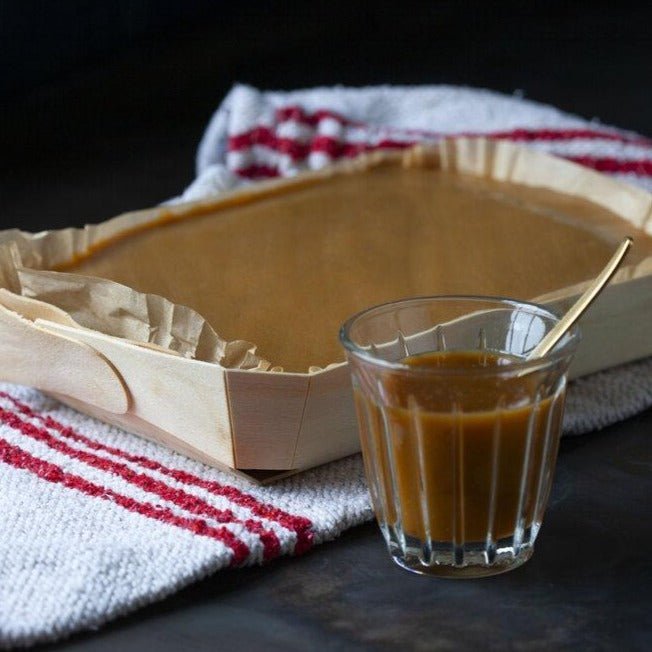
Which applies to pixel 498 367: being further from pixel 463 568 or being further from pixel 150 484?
pixel 150 484

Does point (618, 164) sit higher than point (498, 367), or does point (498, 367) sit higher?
point (498, 367)

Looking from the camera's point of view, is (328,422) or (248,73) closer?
(328,422)

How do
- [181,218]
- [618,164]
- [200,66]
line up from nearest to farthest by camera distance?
[181,218], [618,164], [200,66]

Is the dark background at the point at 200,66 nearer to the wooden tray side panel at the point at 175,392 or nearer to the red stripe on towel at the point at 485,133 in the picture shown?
the red stripe on towel at the point at 485,133

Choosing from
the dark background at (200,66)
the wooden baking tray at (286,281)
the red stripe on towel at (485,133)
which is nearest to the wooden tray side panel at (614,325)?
the wooden baking tray at (286,281)

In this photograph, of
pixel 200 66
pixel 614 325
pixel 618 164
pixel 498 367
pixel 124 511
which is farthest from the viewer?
pixel 200 66

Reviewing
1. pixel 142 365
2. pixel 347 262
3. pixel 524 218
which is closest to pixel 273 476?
pixel 142 365

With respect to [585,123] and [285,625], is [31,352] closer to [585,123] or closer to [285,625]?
[285,625]

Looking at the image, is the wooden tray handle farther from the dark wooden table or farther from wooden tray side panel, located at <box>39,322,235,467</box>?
the dark wooden table

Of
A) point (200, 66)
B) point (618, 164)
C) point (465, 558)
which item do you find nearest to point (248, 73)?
point (200, 66)

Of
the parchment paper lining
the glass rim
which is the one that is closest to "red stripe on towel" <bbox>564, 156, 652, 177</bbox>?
the parchment paper lining
